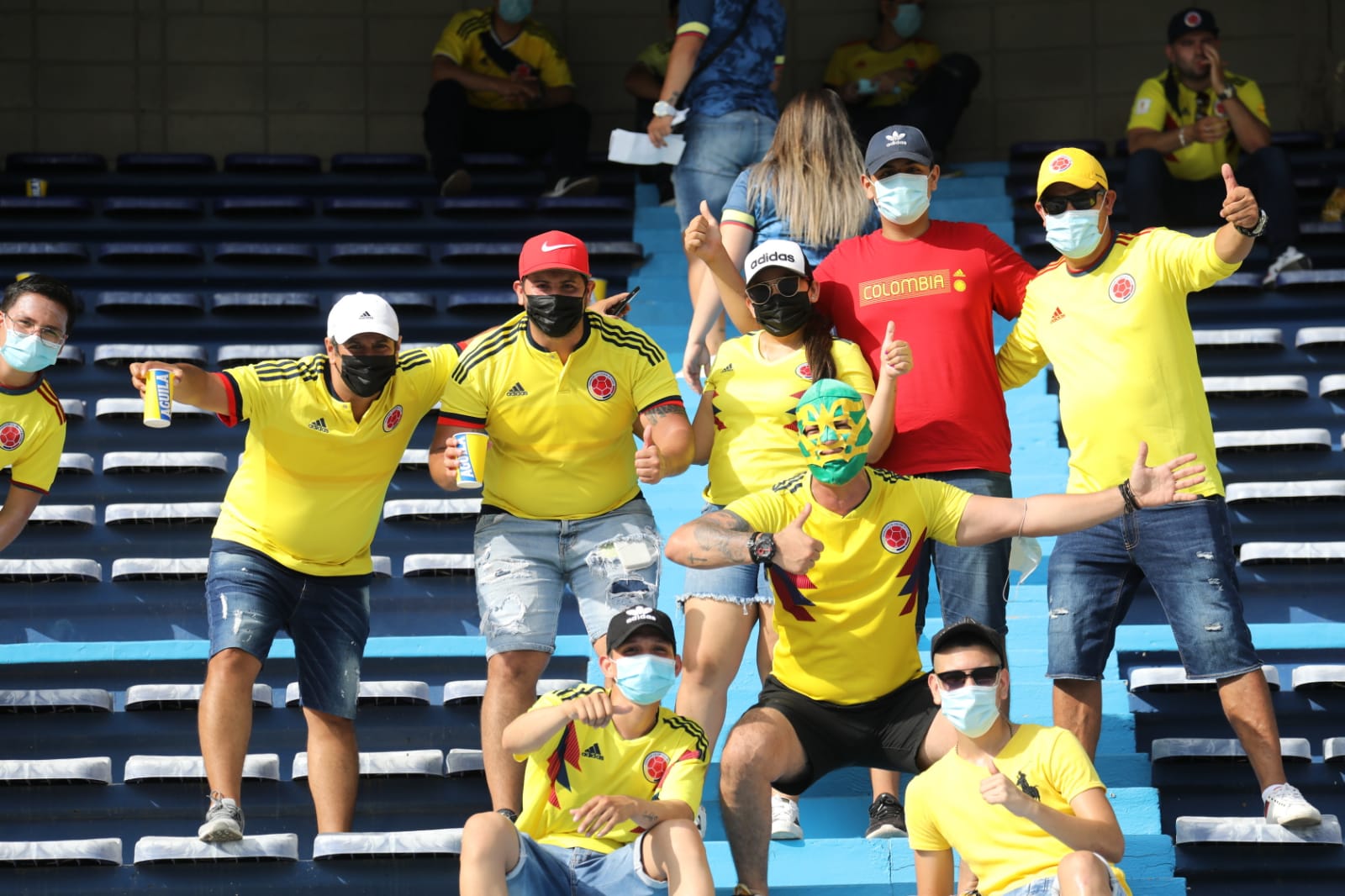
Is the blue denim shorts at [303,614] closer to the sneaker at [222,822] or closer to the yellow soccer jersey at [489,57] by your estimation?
the sneaker at [222,822]

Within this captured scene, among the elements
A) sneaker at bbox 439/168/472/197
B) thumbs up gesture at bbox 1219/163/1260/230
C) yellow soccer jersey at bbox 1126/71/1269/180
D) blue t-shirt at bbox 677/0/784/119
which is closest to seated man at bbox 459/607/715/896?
thumbs up gesture at bbox 1219/163/1260/230

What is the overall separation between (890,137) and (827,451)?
1052mm

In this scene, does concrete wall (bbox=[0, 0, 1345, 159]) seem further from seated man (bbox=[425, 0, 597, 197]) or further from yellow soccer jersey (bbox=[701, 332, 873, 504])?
yellow soccer jersey (bbox=[701, 332, 873, 504])

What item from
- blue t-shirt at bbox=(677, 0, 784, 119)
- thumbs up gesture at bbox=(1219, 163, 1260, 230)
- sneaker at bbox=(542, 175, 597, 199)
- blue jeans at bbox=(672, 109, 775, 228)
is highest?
sneaker at bbox=(542, 175, 597, 199)

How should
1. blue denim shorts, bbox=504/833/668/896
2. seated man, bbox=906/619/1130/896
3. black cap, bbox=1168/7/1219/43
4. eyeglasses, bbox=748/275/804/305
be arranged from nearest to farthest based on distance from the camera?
1. seated man, bbox=906/619/1130/896
2. blue denim shorts, bbox=504/833/668/896
3. eyeglasses, bbox=748/275/804/305
4. black cap, bbox=1168/7/1219/43

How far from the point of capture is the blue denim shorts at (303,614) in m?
4.93

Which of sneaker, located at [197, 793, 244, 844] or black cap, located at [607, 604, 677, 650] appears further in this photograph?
sneaker, located at [197, 793, 244, 844]

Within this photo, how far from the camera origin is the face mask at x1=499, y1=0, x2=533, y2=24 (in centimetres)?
904

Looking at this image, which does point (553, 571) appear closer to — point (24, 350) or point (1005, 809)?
point (1005, 809)

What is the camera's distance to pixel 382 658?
5.92 m

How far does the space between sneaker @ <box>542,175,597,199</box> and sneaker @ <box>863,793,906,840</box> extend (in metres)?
4.59

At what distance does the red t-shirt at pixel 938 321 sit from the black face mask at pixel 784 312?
162mm

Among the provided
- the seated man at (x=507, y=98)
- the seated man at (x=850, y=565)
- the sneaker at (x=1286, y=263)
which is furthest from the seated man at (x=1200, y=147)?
the seated man at (x=850, y=565)

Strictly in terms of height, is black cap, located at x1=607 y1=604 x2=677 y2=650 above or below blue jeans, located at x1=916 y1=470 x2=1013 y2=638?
below
